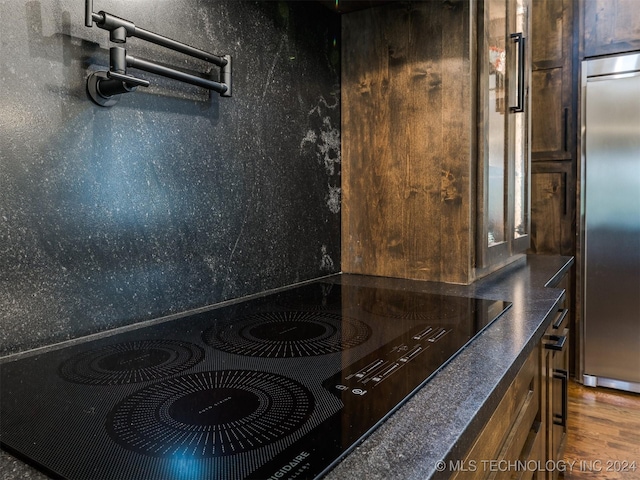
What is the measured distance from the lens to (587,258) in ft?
8.74

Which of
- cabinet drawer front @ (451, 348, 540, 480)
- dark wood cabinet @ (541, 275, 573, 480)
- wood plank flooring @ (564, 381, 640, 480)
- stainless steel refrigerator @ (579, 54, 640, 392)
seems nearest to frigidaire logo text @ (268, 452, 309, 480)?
cabinet drawer front @ (451, 348, 540, 480)

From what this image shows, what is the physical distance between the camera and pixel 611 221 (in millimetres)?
2586

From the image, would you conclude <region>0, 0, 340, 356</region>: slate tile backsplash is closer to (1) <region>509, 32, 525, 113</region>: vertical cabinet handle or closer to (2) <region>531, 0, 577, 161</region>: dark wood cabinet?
(1) <region>509, 32, 525, 113</region>: vertical cabinet handle

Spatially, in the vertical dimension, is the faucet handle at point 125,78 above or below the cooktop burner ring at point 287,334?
above

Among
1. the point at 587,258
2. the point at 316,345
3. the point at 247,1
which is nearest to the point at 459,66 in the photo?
the point at 247,1

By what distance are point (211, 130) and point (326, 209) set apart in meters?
0.56

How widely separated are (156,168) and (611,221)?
254 cm

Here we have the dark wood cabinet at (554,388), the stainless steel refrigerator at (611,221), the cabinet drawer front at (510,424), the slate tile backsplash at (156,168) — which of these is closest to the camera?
the cabinet drawer front at (510,424)

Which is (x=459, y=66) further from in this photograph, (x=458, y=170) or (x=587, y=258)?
(x=587, y=258)

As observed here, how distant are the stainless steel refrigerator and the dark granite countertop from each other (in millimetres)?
1815

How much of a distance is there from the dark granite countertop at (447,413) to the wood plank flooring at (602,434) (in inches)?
50.3

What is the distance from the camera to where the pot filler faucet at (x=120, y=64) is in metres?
0.83

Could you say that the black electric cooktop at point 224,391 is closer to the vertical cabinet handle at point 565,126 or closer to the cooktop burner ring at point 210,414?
the cooktop burner ring at point 210,414

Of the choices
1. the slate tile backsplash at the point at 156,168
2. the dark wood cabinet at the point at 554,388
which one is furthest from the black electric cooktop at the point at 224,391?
the dark wood cabinet at the point at 554,388
